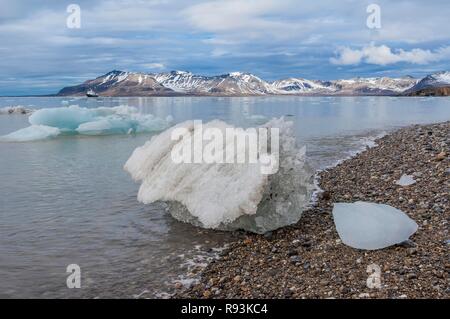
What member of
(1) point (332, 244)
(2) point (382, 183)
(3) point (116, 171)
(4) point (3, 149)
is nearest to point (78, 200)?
(3) point (116, 171)

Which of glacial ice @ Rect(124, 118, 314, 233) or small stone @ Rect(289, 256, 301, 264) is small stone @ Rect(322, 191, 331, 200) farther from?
small stone @ Rect(289, 256, 301, 264)

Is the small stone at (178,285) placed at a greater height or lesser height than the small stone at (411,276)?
lesser

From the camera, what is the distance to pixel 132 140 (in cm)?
2838

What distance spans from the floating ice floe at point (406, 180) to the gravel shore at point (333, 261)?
30 cm

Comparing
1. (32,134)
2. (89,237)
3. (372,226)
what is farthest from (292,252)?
(32,134)

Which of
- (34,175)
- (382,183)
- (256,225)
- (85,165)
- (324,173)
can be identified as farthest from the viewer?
(85,165)

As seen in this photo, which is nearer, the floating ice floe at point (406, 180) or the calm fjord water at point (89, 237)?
the calm fjord water at point (89, 237)

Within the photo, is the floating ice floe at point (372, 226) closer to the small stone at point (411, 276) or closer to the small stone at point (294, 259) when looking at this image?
the small stone at point (294, 259)

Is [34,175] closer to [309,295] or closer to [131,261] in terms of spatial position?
[131,261]

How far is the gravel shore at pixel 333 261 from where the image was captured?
5957 mm

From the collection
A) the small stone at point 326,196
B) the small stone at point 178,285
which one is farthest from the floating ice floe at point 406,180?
the small stone at point 178,285

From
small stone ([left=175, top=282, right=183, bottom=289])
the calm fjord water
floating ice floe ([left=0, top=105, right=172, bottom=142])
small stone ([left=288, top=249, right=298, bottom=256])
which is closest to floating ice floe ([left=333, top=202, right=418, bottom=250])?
small stone ([left=288, top=249, right=298, bottom=256])

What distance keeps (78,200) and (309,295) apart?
841 centimetres

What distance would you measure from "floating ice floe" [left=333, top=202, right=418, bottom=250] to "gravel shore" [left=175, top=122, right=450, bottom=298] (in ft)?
0.50
